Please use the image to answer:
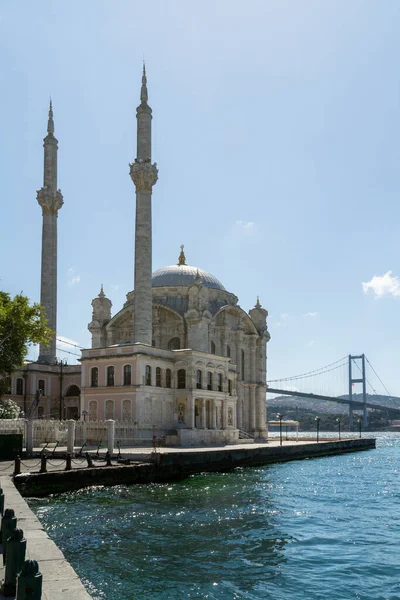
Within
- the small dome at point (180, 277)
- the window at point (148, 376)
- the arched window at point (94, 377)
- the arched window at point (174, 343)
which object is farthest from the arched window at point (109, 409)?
the small dome at point (180, 277)

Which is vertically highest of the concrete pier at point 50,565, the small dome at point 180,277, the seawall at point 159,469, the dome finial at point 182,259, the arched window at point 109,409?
the dome finial at point 182,259

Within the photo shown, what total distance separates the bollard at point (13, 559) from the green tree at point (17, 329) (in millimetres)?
28034

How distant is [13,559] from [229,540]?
9.44 meters

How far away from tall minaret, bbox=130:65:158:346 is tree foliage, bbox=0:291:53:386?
376 inches

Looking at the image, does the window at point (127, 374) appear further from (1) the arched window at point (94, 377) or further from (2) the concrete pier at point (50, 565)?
(2) the concrete pier at point (50, 565)

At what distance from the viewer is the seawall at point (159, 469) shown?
23.1 meters

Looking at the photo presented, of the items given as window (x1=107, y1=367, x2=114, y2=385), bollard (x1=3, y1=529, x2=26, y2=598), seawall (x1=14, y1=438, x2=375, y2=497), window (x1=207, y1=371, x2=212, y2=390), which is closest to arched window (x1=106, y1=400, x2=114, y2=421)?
window (x1=107, y1=367, x2=114, y2=385)

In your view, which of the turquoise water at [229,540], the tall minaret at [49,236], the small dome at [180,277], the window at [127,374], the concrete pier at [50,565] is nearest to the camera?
the concrete pier at [50,565]

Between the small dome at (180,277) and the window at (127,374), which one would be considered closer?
the window at (127,374)

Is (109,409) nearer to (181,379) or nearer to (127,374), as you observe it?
(127,374)

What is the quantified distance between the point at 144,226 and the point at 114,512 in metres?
28.5

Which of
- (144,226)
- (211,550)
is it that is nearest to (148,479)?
(211,550)

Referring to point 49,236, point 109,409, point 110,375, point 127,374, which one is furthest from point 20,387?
point 49,236

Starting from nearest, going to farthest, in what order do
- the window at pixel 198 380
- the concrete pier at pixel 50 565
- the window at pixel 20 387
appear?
the concrete pier at pixel 50 565, the window at pixel 198 380, the window at pixel 20 387
